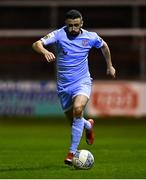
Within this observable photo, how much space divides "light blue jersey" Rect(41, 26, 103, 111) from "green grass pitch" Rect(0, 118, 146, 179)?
1.07m

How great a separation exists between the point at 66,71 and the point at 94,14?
1742cm

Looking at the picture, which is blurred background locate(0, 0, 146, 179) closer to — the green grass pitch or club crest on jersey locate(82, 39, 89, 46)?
the green grass pitch

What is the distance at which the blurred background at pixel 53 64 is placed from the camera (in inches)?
952

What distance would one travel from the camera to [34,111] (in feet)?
79.8

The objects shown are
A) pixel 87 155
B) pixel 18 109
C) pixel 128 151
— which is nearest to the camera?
pixel 87 155

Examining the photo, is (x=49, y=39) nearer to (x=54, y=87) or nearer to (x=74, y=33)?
(x=74, y=33)

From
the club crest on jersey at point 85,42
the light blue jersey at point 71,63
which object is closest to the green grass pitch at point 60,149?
the light blue jersey at point 71,63

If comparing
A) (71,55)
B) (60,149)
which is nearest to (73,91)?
(71,55)

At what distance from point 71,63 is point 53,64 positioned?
15.0 meters

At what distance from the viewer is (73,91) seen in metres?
11.3

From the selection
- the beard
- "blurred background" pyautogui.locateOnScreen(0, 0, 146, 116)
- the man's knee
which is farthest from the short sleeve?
"blurred background" pyautogui.locateOnScreen(0, 0, 146, 116)

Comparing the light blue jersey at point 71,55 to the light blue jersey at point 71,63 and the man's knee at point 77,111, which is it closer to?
the light blue jersey at point 71,63
